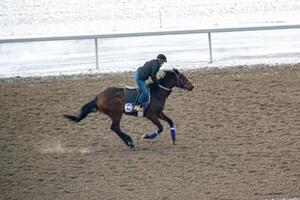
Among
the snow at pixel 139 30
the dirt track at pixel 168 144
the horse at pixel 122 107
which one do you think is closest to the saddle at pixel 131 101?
the horse at pixel 122 107

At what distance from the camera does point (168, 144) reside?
59.1ft

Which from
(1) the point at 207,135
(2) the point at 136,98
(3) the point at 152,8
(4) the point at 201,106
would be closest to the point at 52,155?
(2) the point at 136,98

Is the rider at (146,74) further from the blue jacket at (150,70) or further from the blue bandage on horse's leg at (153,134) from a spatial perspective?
the blue bandage on horse's leg at (153,134)

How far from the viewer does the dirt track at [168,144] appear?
48.4ft

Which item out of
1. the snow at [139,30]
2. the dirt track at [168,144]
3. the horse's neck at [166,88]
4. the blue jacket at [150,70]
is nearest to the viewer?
the dirt track at [168,144]

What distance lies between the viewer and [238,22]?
35.6 m

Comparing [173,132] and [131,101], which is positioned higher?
[131,101]

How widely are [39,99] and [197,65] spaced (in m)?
6.04

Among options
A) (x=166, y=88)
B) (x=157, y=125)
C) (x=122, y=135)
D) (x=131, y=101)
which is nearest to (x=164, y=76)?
(x=166, y=88)

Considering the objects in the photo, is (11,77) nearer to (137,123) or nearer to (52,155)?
(137,123)

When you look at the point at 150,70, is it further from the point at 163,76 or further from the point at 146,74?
the point at 163,76

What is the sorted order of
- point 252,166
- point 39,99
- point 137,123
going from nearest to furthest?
point 252,166 → point 137,123 → point 39,99

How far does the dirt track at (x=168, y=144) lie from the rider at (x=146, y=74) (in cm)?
102

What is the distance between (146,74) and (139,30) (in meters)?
17.4
